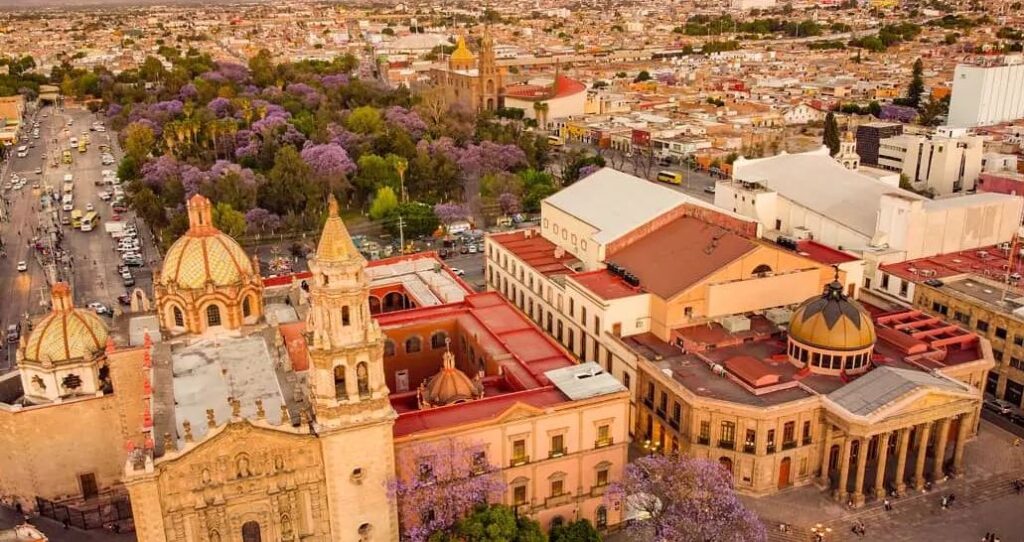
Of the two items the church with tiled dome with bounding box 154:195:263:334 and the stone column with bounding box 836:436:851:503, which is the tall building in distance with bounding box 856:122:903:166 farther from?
the church with tiled dome with bounding box 154:195:263:334

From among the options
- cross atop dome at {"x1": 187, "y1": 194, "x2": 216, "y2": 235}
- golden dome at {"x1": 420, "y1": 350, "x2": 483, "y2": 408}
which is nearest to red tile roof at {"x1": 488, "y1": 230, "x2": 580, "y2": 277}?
golden dome at {"x1": 420, "y1": 350, "x2": 483, "y2": 408}

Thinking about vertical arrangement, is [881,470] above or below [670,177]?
below

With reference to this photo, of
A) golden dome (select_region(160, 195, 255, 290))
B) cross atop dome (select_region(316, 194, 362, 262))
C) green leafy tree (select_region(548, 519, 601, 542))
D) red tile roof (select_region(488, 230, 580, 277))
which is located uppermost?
cross atop dome (select_region(316, 194, 362, 262))

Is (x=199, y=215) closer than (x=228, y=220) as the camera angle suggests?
Yes

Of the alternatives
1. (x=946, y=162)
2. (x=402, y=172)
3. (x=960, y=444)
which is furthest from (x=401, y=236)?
(x=946, y=162)

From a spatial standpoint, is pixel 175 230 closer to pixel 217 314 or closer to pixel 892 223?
pixel 217 314

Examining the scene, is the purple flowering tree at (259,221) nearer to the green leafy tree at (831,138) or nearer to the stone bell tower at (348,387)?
the stone bell tower at (348,387)

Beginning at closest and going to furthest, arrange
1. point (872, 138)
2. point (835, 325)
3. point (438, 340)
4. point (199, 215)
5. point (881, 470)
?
point (199, 215) < point (881, 470) < point (835, 325) < point (438, 340) < point (872, 138)

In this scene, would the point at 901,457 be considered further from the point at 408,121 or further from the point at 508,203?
the point at 408,121
